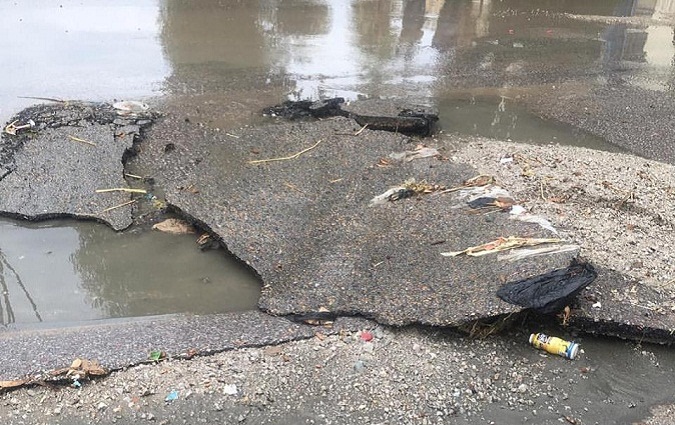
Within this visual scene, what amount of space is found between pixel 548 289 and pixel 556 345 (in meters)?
0.30

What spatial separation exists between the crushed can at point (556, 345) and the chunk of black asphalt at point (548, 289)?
0.14 meters

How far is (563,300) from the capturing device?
10.4 feet

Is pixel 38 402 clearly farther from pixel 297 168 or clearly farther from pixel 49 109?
pixel 49 109

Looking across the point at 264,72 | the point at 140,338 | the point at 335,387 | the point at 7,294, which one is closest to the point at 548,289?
the point at 335,387

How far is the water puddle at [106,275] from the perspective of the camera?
3492 millimetres

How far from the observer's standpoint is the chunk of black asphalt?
3.15 meters

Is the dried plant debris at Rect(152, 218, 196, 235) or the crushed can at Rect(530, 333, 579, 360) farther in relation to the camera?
the dried plant debris at Rect(152, 218, 196, 235)

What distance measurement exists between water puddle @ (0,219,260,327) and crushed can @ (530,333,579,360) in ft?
5.31

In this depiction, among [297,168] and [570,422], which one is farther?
[297,168]

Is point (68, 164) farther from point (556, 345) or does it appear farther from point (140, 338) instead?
point (556, 345)

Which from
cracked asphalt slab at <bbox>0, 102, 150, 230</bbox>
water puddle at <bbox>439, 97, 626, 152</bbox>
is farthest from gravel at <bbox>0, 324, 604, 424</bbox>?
water puddle at <bbox>439, 97, 626, 152</bbox>

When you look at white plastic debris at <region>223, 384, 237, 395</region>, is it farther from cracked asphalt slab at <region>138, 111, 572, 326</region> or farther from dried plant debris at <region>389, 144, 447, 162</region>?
dried plant debris at <region>389, 144, 447, 162</region>

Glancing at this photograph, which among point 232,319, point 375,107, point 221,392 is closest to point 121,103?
point 375,107

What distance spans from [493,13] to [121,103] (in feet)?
27.5
